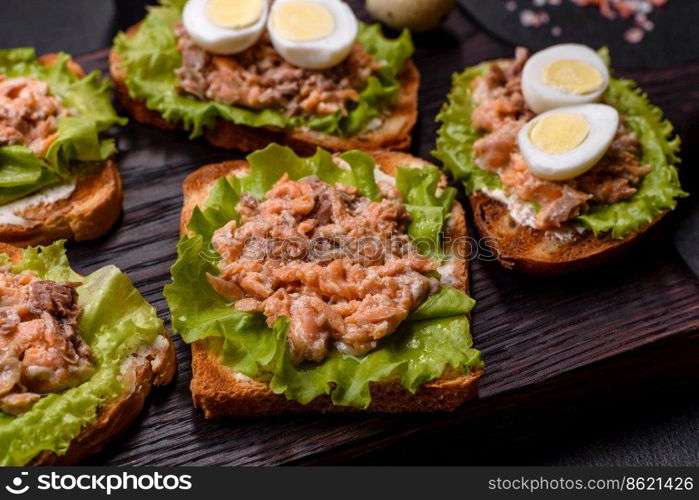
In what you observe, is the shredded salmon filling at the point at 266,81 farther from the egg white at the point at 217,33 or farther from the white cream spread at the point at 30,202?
the white cream spread at the point at 30,202

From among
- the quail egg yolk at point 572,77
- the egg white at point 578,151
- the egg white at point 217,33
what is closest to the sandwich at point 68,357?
the egg white at point 217,33

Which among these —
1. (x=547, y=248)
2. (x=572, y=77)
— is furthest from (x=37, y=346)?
(x=572, y=77)

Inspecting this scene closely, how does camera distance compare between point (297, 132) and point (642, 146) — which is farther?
point (297, 132)

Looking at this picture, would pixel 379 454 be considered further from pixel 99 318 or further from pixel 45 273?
pixel 45 273

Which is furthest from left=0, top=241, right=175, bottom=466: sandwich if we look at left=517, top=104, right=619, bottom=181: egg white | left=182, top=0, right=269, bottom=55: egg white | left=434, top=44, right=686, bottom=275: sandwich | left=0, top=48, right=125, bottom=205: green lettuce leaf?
left=517, top=104, right=619, bottom=181: egg white

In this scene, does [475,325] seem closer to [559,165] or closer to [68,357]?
[559,165]

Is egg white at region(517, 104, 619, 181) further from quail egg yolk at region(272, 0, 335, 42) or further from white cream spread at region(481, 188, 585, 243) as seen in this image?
quail egg yolk at region(272, 0, 335, 42)
